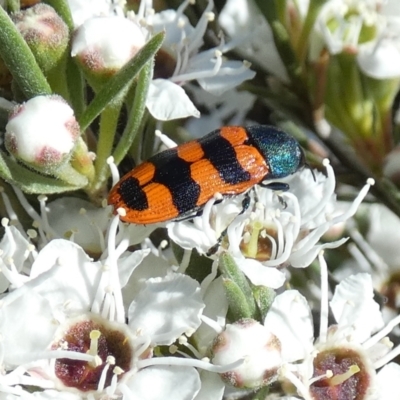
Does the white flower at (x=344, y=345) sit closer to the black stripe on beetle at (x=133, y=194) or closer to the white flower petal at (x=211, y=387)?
the white flower petal at (x=211, y=387)

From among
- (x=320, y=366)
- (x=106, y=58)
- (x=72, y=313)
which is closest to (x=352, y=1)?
(x=106, y=58)

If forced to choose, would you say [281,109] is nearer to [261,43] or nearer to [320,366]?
[261,43]

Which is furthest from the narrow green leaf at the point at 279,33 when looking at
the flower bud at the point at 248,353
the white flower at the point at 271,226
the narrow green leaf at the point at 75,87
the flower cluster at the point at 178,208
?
the flower bud at the point at 248,353

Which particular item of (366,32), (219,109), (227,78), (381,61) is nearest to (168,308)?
(227,78)

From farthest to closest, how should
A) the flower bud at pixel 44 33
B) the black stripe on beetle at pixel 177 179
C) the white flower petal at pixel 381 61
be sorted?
the white flower petal at pixel 381 61 → the black stripe on beetle at pixel 177 179 → the flower bud at pixel 44 33

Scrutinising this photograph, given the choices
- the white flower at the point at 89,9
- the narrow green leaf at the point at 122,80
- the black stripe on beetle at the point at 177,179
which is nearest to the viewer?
the narrow green leaf at the point at 122,80

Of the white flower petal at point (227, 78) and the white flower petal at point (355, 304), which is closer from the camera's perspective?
the white flower petal at point (355, 304)

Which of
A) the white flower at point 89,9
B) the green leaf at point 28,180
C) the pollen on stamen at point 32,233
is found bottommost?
the pollen on stamen at point 32,233

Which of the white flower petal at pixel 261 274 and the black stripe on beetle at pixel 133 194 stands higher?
the black stripe on beetle at pixel 133 194
